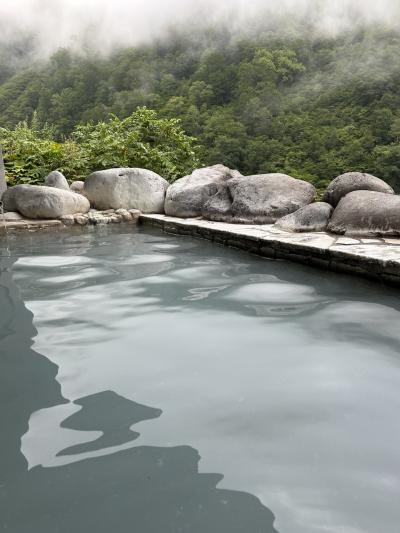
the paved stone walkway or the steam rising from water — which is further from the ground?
the steam rising from water

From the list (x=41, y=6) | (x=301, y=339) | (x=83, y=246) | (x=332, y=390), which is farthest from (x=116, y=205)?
(x=41, y=6)

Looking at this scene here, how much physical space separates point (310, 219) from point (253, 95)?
3507cm

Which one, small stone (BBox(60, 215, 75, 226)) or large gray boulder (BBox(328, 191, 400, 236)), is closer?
large gray boulder (BBox(328, 191, 400, 236))

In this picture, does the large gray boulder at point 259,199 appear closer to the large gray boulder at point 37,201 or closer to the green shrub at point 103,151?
the large gray boulder at point 37,201

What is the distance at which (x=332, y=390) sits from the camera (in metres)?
2.47

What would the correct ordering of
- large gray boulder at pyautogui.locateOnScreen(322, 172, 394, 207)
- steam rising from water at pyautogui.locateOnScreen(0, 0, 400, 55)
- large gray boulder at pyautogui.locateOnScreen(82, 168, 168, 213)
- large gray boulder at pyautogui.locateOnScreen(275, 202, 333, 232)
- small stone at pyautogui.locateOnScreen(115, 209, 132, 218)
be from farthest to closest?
steam rising from water at pyautogui.locateOnScreen(0, 0, 400, 55) → large gray boulder at pyautogui.locateOnScreen(82, 168, 168, 213) → small stone at pyautogui.locateOnScreen(115, 209, 132, 218) → large gray boulder at pyautogui.locateOnScreen(322, 172, 394, 207) → large gray boulder at pyautogui.locateOnScreen(275, 202, 333, 232)

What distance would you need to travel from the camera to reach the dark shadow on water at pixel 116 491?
5.07ft

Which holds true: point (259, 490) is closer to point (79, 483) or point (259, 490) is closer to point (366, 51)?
point (79, 483)

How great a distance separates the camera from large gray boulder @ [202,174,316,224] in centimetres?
709

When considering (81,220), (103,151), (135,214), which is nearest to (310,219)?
(135,214)

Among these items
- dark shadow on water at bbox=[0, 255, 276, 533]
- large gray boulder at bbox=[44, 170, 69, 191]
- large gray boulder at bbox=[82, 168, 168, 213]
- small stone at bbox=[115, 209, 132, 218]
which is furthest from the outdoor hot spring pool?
large gray boulder at bbox=[44, 170, 69, 191]

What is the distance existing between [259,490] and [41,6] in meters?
149

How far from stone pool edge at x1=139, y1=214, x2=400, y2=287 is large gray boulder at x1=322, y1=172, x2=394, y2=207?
1.02 metres

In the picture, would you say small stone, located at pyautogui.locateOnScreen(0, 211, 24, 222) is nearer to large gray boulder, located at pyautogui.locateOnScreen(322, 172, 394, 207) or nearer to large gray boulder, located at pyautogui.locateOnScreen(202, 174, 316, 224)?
large gray boulder, located at pyautogui.locateOnScreen(202, 174, 316, 224)
